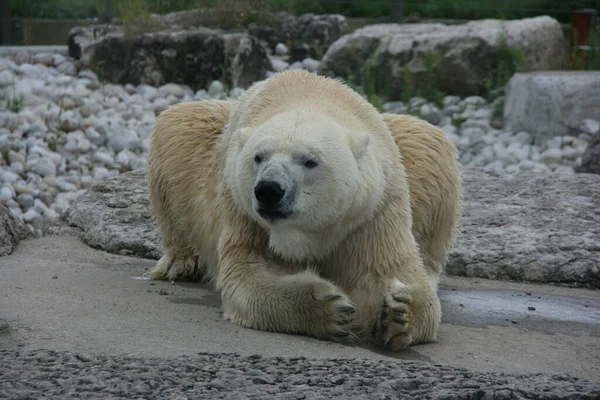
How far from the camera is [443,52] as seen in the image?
10.8 metres

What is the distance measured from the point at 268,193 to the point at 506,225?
8.61 feet

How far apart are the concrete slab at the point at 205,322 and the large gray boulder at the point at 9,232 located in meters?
0.08

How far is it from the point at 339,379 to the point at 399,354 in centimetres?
89

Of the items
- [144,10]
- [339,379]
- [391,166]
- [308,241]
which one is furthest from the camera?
[144,10]

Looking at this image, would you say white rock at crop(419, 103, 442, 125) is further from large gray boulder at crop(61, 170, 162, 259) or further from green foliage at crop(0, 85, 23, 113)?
large gray boulder at crop(61, 170, 162, 259)

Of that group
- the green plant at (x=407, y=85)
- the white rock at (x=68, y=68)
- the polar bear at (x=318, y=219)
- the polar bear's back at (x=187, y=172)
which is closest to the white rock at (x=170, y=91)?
the white rock at (x=68, y=68)

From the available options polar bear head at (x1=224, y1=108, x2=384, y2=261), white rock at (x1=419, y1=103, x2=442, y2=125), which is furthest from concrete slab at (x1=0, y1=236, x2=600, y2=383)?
white rock at (x1=419, y1=103, x2=442, y2=125)

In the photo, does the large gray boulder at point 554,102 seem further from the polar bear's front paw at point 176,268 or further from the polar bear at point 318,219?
the polar bear's front paw at point 176,268

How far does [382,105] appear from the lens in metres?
10.7

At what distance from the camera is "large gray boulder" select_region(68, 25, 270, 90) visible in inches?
415

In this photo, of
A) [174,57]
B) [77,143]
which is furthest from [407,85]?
[77,143]

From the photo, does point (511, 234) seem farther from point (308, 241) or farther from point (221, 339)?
point (221, 339)

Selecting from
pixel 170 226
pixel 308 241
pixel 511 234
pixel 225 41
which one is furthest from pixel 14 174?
pixel 308 241

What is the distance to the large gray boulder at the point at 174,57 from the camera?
10.5 m
